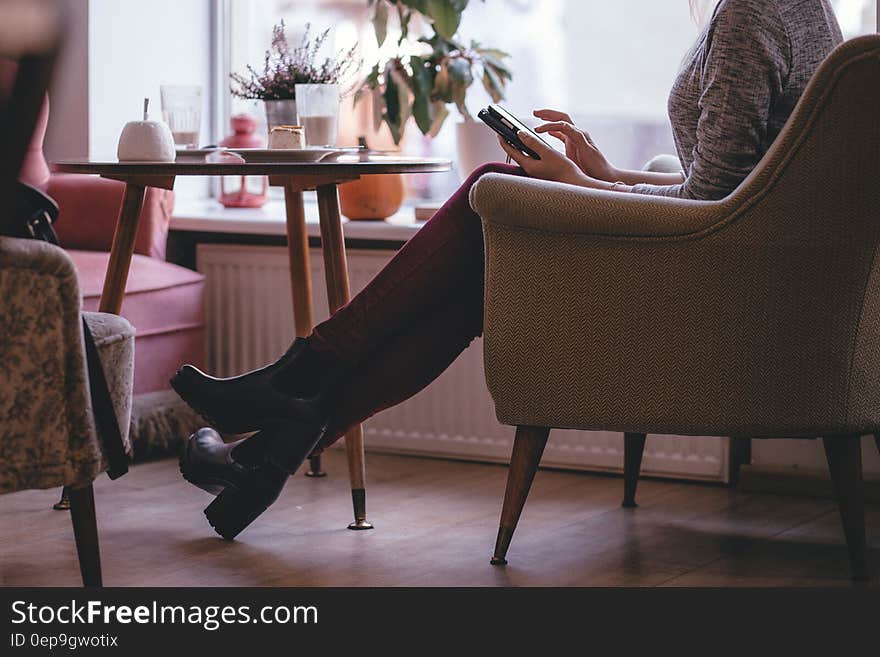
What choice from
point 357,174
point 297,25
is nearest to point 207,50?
point 297,25

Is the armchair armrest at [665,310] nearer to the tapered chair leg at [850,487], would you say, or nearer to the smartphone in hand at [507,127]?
the tapered chair leg at [850,487]

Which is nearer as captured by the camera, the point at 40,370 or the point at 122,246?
the point at 40,370

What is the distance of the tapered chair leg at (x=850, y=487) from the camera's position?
190 centimetres

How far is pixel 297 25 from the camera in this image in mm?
3521

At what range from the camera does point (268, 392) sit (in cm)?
199

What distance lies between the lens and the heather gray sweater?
1808 millimetres

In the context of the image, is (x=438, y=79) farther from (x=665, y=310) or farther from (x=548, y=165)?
(x=665, y=310)

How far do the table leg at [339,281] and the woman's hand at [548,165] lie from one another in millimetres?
394

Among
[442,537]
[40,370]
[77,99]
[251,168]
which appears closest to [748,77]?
[251,168]

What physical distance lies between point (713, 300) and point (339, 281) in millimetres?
738

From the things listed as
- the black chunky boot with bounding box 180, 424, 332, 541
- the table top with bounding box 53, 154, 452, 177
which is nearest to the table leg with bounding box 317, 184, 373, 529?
the table top with bounding box 53, 154, 452, 177

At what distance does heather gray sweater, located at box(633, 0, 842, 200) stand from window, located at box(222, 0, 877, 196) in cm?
114

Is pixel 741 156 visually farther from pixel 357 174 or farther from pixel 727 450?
pixel 727 450
